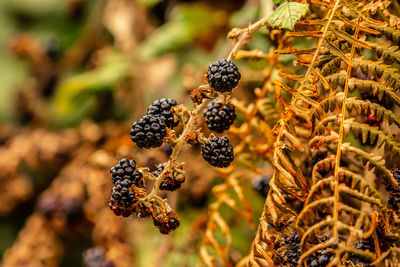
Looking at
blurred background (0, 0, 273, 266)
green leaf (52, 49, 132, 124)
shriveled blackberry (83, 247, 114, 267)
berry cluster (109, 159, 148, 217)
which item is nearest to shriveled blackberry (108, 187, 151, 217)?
berry cluster (109, 159, 148, 217)

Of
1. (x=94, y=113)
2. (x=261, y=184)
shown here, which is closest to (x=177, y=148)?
(x=261, y=184)

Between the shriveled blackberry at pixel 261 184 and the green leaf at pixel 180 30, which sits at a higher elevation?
the green leaf at pixel 180 30

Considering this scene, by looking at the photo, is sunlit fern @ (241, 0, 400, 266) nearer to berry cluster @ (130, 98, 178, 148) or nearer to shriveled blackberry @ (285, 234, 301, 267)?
shriveled blackberry @ (285, 234, 301, 267)

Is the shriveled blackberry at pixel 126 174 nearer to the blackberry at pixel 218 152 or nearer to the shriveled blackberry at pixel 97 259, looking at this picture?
the blackberry at pixel 218 152

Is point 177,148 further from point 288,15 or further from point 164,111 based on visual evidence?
point 288,15

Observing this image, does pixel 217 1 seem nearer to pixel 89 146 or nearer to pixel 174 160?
pixel 89 146

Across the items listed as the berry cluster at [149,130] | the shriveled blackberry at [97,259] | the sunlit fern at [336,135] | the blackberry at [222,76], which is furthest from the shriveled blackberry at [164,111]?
the shriveled blackberry at [97,259]
